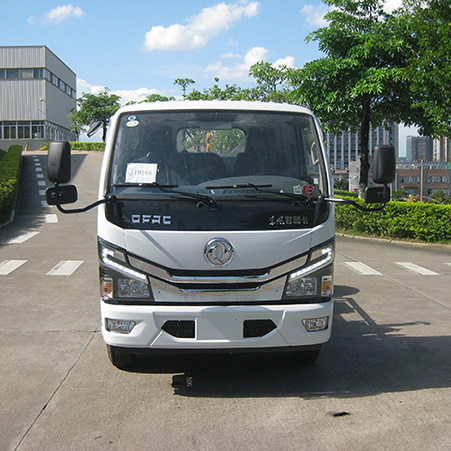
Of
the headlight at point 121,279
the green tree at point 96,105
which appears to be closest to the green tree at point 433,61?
the headlight at point 121,279

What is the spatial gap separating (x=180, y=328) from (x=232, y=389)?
0.79m

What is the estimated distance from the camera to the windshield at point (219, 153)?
4.52 metres

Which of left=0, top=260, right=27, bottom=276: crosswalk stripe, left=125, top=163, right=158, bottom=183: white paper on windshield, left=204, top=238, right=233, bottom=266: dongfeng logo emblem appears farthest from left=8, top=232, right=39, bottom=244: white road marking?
left=204, top=238, right=233, bottom=266: dongfeng logo emblem

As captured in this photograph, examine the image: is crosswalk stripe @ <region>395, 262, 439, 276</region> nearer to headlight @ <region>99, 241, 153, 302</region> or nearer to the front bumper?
the front bumper

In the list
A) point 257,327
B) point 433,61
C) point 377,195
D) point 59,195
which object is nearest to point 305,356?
point 257,327

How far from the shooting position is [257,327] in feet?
14.1

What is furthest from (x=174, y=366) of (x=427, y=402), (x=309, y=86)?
(x=309, y=86)

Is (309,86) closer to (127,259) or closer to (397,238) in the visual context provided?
(397,238)

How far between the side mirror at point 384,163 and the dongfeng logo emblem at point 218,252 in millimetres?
1393

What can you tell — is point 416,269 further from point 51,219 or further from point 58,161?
point 51,219

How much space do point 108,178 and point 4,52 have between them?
7673cm

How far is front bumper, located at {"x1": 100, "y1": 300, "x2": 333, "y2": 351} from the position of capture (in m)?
4.24

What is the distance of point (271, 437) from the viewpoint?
376cm

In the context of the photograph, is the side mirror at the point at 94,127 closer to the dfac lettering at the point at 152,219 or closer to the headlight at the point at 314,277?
the dfac lettering at the point at 152,219
